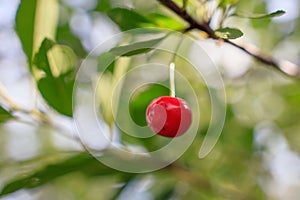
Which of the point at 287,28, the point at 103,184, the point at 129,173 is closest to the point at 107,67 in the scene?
the point at 129,173

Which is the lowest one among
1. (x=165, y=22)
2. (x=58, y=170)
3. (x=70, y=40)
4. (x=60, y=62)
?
(x=58, y=170)

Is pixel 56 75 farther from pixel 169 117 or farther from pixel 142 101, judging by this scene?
pixel 169 117

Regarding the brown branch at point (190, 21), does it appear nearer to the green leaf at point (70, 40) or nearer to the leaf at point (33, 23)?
the leaf at point (33, 23)

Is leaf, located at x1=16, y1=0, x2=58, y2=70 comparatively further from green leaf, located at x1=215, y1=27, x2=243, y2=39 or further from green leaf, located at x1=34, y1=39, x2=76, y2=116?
green leaf, located at x1=215, y1=27, x2=243, y2=39

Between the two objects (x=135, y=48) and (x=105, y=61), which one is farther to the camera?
(x=105, y=61)

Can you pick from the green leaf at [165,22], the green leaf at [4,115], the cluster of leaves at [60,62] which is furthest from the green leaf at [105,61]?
the green leaf at [4,115]

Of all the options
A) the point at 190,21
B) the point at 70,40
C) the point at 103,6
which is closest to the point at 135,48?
the point at 190,21
